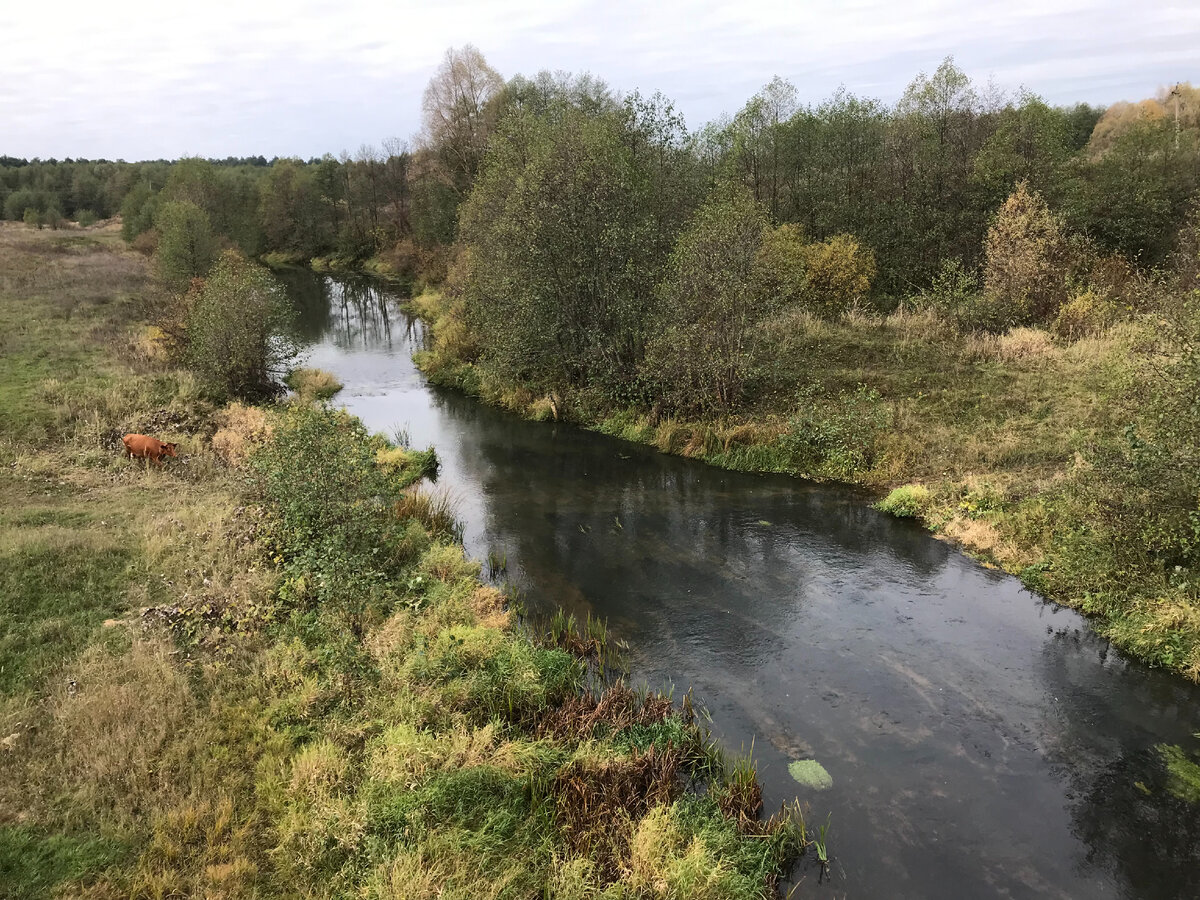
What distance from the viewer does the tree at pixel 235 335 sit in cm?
2656

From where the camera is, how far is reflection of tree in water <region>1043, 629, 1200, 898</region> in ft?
27.7

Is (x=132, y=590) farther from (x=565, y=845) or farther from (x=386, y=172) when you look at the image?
(x=386, y=172)

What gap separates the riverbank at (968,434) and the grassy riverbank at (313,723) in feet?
27.3

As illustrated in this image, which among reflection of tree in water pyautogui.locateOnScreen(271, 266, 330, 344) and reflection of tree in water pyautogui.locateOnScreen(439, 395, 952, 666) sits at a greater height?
reflection of tree in water pyautogui.locateOnScreen(271, 266, 330, 344)

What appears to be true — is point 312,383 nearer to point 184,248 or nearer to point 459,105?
point 184,248

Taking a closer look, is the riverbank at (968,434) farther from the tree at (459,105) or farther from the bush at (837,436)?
the tree at (459,105)

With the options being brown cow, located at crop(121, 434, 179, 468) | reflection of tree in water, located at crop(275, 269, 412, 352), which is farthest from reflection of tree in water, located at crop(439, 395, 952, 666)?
reflection of tree in water, located at crop(275, 269, 412, 352)

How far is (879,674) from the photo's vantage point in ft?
39.2

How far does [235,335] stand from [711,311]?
18.0 m

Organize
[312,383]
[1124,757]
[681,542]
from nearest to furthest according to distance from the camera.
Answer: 1. [1124,757]
2. [681,542]
3. [312,383]

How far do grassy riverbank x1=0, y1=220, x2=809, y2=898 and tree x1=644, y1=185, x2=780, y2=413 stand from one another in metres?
11.0

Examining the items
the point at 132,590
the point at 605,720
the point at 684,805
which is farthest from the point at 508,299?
the point at 684,805

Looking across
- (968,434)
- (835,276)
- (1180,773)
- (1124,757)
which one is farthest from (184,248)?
(1180,773)

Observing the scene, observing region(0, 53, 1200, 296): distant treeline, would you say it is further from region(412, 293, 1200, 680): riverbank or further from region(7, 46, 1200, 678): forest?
region(412, 293, 1200, 680): riverbank
